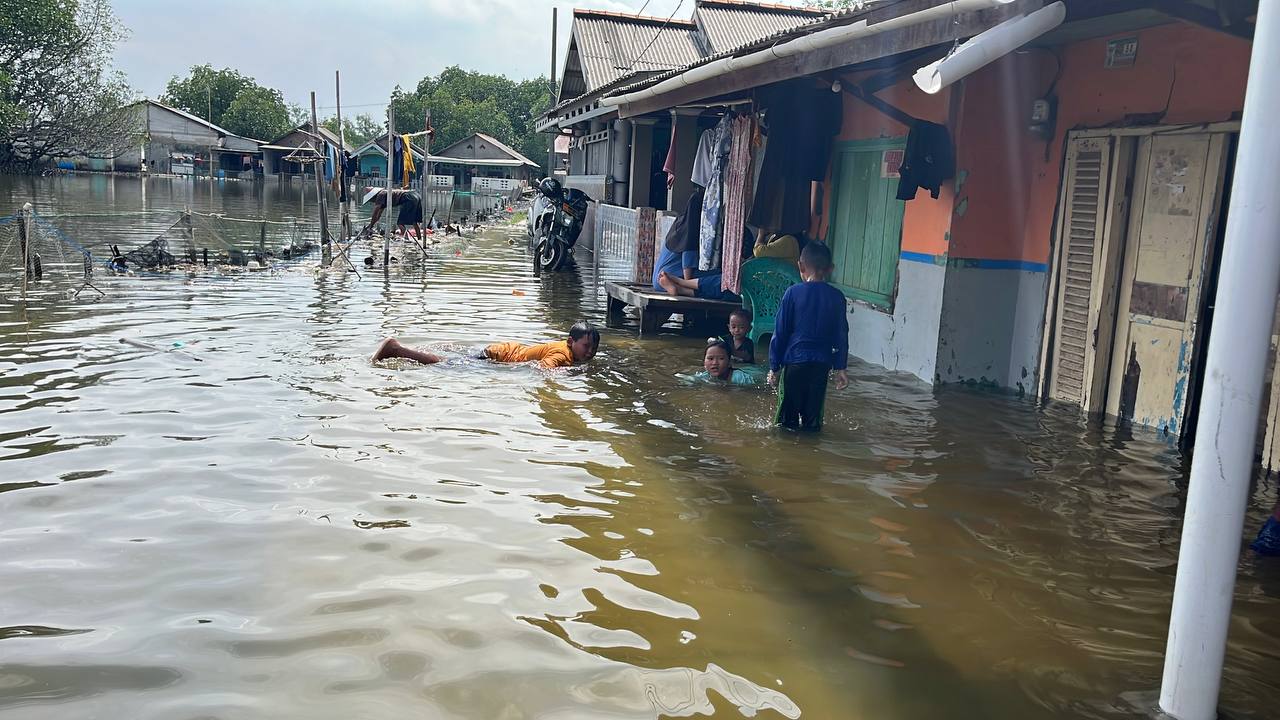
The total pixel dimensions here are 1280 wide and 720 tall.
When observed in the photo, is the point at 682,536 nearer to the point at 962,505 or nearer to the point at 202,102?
the point at 962,505

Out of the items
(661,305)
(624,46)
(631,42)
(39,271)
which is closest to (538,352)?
(661,305)

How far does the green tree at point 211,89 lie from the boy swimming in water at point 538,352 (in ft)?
363

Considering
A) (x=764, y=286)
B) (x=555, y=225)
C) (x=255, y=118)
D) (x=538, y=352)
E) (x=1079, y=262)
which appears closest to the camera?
(x=1079, y=262)

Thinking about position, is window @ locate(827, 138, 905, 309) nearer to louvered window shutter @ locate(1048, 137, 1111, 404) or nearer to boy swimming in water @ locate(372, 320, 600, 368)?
louvered window shutter @ locate(1048, 137, 1111, 404)

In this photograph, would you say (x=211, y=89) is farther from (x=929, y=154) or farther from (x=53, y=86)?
(x=929, y=154)

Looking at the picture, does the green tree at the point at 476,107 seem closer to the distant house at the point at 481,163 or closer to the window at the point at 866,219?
the distant house at the point at 481,163

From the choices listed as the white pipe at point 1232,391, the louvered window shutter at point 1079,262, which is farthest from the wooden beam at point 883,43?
the white pipe at point 1232,391

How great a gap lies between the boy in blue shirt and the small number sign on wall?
3144 mm

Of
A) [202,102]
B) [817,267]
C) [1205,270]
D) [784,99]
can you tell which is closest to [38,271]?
[784,99]

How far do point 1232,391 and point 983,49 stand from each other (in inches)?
117

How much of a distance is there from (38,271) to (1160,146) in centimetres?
1492

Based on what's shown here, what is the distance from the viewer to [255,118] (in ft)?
330

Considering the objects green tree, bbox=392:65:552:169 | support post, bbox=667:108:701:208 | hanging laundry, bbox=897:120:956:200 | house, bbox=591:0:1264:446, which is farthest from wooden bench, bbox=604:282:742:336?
green tree, bbox=392:65:552:169

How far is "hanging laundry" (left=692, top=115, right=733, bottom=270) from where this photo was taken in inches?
454
